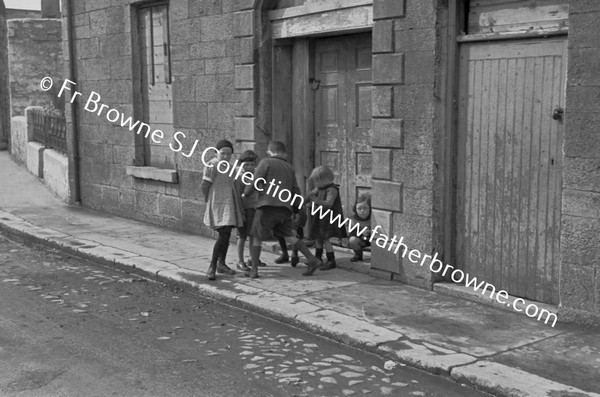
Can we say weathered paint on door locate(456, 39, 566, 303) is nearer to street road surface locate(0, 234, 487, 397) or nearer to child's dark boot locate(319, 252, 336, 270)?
child's dark boot locate(319, 252, 336, 270)

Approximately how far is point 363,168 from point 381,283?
164 centimetres

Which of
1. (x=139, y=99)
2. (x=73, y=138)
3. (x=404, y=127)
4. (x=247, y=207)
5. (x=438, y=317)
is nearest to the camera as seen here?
(x=438, y=317)

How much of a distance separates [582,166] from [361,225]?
2992 mm

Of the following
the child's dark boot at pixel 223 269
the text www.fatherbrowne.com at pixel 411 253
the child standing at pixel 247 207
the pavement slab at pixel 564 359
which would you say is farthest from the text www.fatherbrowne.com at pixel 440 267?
the child's dark boot at pixel 223 269

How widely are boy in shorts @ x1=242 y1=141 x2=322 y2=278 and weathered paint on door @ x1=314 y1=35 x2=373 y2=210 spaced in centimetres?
102

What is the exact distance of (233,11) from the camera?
993 cm

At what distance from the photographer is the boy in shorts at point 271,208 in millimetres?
8180

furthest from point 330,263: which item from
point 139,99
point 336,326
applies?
point 139,99

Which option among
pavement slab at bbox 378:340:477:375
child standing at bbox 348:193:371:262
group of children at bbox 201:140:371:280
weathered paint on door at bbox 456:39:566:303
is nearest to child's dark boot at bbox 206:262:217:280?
group of children at bbox 201:140:371:280

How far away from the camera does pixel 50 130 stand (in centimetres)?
1686

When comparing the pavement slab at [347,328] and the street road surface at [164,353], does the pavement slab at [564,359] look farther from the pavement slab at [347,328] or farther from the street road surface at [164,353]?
the pavement slab at [347,328]

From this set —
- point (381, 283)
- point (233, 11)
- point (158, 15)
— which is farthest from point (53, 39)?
point (381, 283)

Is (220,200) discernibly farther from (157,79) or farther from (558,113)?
(157,79)

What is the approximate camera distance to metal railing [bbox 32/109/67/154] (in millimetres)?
15820
